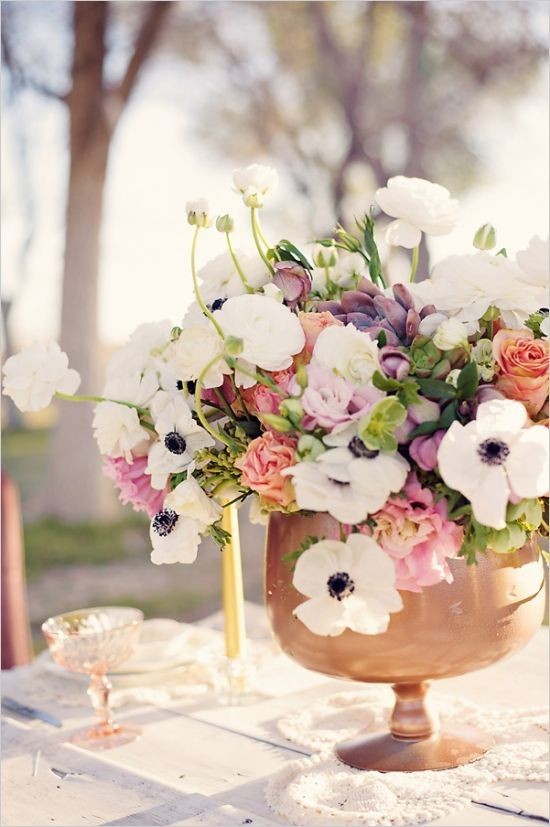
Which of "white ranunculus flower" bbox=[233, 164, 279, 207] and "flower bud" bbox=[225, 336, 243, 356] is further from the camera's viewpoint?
"white ranunculus flower" bbox=[233, 164, 279, 207]

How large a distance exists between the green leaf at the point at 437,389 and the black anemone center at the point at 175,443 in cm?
26

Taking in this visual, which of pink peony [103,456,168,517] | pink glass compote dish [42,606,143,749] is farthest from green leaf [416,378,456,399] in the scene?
pink glass compote dish [42,606,143,749]

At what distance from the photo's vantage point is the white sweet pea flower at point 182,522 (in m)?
0.96

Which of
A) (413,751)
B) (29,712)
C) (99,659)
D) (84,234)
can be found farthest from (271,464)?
(84,234)

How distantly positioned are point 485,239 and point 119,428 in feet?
1.38

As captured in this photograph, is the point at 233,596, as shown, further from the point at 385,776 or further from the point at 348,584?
the point at 348,584

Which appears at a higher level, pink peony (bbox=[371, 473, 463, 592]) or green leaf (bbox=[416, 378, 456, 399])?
green leaf (bbox=[416, 378, 456, 399])

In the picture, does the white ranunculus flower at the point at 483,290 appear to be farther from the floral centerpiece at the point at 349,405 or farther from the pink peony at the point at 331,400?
the pink peony at the point at 331,400

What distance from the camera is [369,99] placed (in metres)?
6.07

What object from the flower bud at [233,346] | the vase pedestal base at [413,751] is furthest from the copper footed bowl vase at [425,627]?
the flower bud at [233,346]

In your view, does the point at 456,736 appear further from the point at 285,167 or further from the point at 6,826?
the point at 285,167

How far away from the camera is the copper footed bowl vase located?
0.96 metres

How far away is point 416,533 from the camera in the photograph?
2.82 feet

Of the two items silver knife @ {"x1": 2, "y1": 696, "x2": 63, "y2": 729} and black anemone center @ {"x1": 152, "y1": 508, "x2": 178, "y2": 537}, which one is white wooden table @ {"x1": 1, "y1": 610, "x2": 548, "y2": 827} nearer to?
silver knife @ {"x1": 2, "y1": 696, "x2": 63, "y2": 729}
